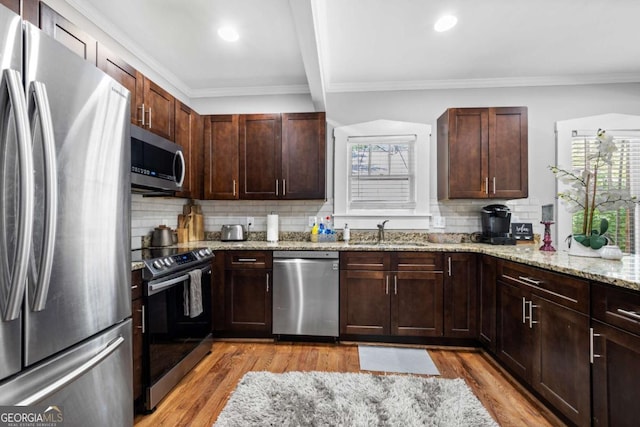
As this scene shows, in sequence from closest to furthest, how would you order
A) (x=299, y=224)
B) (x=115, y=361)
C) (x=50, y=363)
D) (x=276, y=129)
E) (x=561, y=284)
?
1. (x=50, y=363)
2. (x=115, y=361)
3. (x=561, y=284)
4. (x=276, y=129)
5. (x=299, y=224)

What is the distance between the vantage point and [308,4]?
183cm

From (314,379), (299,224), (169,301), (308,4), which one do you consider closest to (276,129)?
(299,224)

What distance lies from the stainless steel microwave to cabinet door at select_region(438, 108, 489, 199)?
2583mm

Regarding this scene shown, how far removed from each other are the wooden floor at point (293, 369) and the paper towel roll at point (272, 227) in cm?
110

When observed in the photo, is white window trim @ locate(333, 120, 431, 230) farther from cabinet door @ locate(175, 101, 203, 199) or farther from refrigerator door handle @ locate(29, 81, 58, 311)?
refrigerator door handle @ locate(29, 81, 58, 311)

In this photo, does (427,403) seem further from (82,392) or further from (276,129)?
(276,129)

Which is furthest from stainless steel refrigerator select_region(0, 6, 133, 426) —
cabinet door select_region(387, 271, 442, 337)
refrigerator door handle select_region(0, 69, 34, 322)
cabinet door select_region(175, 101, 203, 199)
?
cabinet door select_region(387, 271, 442, 337)

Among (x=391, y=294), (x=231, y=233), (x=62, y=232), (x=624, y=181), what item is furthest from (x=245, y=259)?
(x=624, y=181)

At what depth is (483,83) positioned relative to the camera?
332 centimetres

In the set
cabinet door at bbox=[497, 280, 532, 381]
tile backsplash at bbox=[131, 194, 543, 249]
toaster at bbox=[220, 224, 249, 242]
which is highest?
tile backsplash at bbox=[131, 194, 543, 249]

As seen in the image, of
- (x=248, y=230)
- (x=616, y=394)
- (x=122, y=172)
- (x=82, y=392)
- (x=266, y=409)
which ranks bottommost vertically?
(x=266, y=409)

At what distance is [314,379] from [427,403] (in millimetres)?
770

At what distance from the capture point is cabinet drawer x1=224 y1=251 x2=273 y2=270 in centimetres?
287

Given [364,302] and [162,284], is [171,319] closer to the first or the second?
[162,284]
